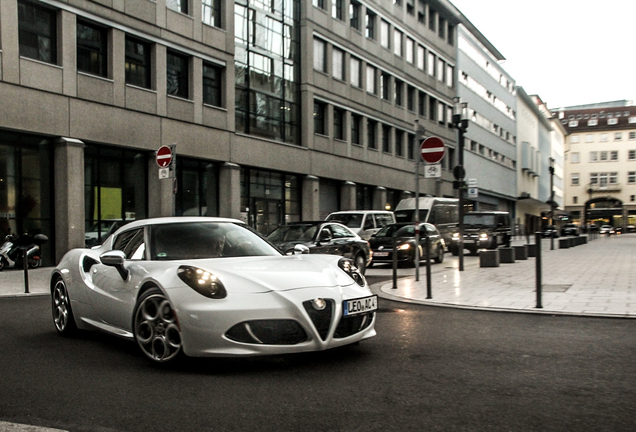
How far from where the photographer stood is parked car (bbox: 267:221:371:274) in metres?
15.4

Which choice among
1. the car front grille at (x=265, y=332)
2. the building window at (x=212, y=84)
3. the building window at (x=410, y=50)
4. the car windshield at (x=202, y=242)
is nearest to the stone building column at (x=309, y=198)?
the building window at (x=212, y=84)

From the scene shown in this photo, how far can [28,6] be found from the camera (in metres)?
19.2

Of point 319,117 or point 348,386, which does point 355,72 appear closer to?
point 319,117

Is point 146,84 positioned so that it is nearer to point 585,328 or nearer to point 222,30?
point 222,30

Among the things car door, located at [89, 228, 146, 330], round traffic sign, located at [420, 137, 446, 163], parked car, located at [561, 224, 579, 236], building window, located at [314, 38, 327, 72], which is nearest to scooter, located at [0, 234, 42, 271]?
round traffic sign, located at [420, 137, 446, 163]

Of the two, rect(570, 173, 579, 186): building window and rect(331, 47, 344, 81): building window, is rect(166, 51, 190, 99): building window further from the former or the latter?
rect(570, 173, 579, 186): building window

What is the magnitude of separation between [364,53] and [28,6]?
23390 millimetres

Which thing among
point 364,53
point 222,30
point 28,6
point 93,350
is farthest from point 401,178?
point 93,350

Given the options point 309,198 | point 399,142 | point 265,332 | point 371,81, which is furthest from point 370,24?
point 265,332

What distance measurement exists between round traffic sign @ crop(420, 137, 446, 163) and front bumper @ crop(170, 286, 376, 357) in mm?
8650

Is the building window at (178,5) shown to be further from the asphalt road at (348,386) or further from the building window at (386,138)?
the building window at (386,138)

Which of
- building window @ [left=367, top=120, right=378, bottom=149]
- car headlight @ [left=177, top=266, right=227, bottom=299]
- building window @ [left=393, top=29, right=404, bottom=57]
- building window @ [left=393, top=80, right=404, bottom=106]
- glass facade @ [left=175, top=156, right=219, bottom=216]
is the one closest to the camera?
car headlight @ [left=177, top=266, right=227, bottom=299]

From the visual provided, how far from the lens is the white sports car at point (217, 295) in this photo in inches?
197

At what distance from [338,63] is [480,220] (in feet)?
45.9
